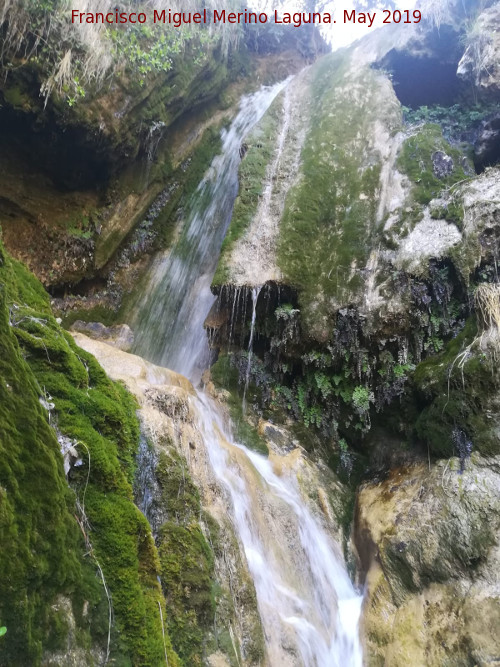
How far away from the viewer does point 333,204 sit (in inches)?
364

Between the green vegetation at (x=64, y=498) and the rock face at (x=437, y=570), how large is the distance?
3215mm

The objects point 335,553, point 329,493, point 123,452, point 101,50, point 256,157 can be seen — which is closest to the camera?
point 123,452

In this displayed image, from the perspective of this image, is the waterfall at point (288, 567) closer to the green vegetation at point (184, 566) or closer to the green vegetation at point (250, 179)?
the green vegetation at point (184, 566)

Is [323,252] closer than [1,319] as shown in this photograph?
No

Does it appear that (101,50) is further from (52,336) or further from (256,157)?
(52,336)

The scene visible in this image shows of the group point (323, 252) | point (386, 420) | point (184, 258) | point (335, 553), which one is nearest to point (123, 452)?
point (335, 553)

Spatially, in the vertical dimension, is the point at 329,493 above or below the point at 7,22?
below

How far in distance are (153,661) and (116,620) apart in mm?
364

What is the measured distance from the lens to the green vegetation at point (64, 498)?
2.08m

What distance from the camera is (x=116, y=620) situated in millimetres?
2666

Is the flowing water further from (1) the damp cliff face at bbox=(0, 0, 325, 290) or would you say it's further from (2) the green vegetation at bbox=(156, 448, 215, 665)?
(1) the damp cliff face at bbox=(0, 0, 325, 290)

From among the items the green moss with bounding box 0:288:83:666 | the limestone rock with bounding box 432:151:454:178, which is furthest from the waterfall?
the limestone rock with bounding box 432:151:454:178

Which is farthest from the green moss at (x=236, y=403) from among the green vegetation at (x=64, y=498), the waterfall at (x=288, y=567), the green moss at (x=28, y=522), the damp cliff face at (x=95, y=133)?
the green moss at (x=28, y=522)

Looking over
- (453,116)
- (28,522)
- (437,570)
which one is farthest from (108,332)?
(453,116)
